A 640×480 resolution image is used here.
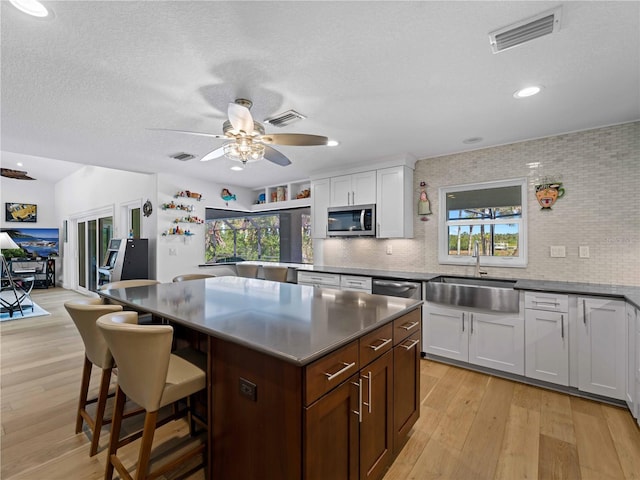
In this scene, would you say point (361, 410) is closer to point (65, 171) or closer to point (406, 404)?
point (406, 404)

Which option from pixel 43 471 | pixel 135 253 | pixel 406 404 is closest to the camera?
pixel 43 471

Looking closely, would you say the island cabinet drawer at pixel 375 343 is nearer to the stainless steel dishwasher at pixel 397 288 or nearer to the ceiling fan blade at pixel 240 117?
the ceiling fan blade at pixel 240 117

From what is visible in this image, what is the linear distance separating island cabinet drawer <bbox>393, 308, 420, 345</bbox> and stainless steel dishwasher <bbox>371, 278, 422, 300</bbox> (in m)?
1.34

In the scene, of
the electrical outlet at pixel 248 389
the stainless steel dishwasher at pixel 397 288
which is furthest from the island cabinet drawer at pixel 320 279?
the electrical outlet at pixel 248 389

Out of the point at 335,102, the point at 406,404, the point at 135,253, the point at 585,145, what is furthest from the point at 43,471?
the point at 585,145

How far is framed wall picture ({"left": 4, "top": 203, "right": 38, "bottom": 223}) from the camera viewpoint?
26.8ft

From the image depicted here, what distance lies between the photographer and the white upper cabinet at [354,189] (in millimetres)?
4164

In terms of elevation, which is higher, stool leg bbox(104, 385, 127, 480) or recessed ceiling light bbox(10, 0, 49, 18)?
recessed ceiling light bbox(10, 0, 49, 18)

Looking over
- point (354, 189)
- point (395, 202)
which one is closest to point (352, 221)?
point (354, 189)

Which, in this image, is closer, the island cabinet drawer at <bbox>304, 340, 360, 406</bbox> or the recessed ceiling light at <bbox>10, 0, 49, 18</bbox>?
the island cabinet drawer at <bbox>304, 340, 360, 406</bbox>

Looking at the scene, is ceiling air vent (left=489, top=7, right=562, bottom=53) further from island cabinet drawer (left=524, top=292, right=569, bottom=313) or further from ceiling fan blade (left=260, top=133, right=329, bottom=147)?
→ island cabinet drawer (left=524, top=292, right=569, bottom=313)

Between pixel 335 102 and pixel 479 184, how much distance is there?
219cm

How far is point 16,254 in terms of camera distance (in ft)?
26.0

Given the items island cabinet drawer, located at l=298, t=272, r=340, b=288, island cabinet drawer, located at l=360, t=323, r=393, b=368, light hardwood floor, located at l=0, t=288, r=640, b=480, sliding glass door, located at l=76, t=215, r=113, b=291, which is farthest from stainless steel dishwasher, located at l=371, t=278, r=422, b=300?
sliding glass door, located at l=76, t=215, r=113, b=291
